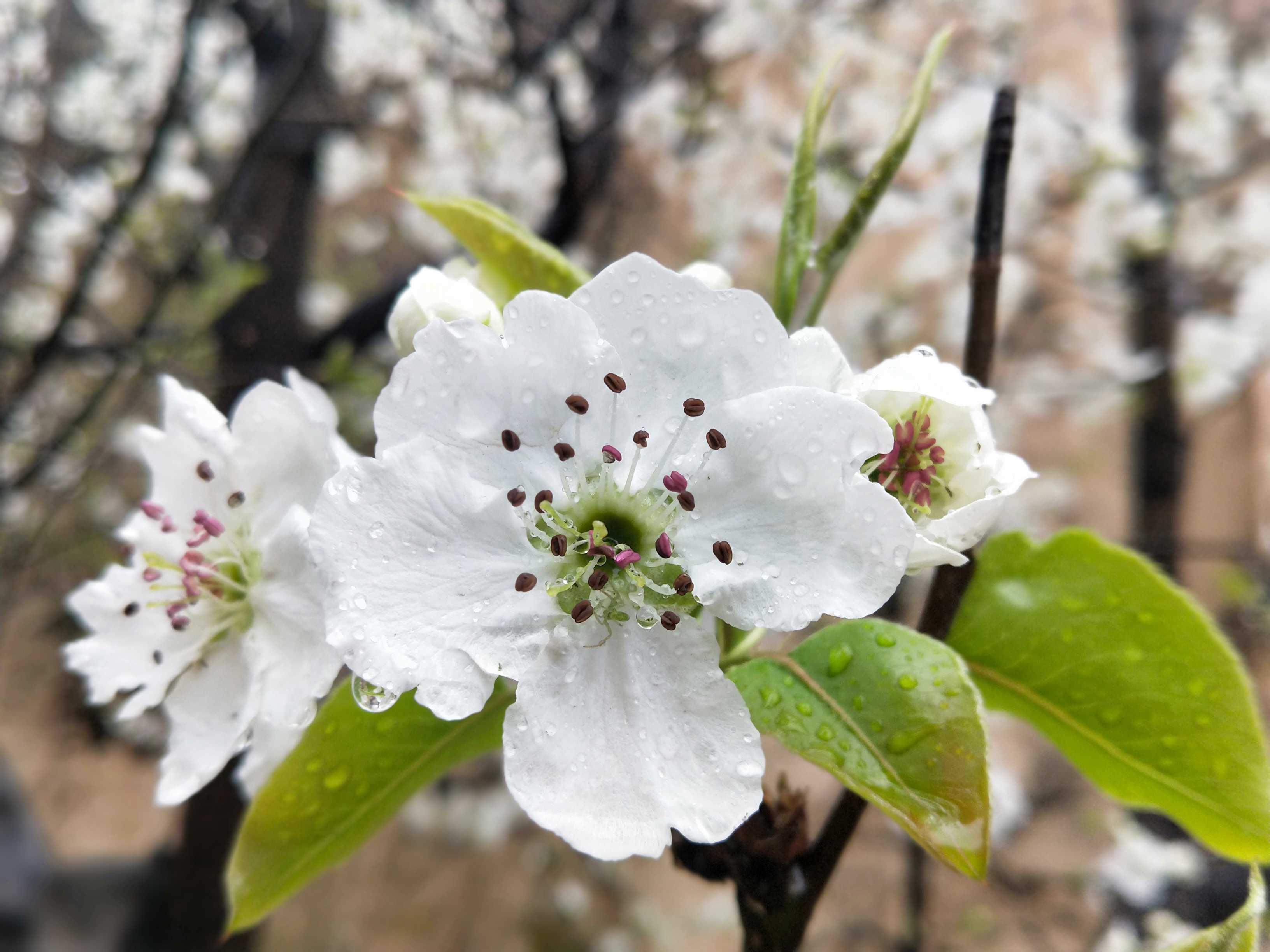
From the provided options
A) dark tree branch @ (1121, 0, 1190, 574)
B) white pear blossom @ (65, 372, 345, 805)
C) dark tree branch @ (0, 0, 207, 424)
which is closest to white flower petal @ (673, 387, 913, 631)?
white pear blossom @ (65, 372, 345, 805)

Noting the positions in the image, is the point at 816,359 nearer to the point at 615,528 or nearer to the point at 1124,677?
the point at 615,528

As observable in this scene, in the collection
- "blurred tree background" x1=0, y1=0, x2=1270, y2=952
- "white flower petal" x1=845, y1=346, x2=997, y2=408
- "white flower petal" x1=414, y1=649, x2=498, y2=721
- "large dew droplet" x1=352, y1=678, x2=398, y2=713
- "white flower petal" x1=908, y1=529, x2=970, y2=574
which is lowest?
"blurred tree background" x1=0, y1=0, x2=1270, y2=952

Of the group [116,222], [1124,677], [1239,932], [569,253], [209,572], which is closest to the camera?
[1239,932]

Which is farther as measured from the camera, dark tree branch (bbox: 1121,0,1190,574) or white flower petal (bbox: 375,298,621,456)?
dark tree branch (bbox: 1121,0,1190,574)

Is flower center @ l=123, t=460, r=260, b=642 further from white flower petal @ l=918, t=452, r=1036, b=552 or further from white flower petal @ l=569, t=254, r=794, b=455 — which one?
white flower petal @ l=918, t=452, r=1036, b=552

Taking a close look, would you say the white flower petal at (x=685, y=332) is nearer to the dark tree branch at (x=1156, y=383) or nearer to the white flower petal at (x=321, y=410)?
the white flower petal at (x=321, y=410)

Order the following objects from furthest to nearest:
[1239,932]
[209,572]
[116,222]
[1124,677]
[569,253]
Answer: [569,253] < [116,222] < [209,572] < [1124,677] < [1239,932]

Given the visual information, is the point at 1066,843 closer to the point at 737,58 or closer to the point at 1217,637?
the point at 737,58

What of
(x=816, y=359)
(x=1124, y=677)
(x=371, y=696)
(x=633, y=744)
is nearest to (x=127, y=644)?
(x=371, y=696)
